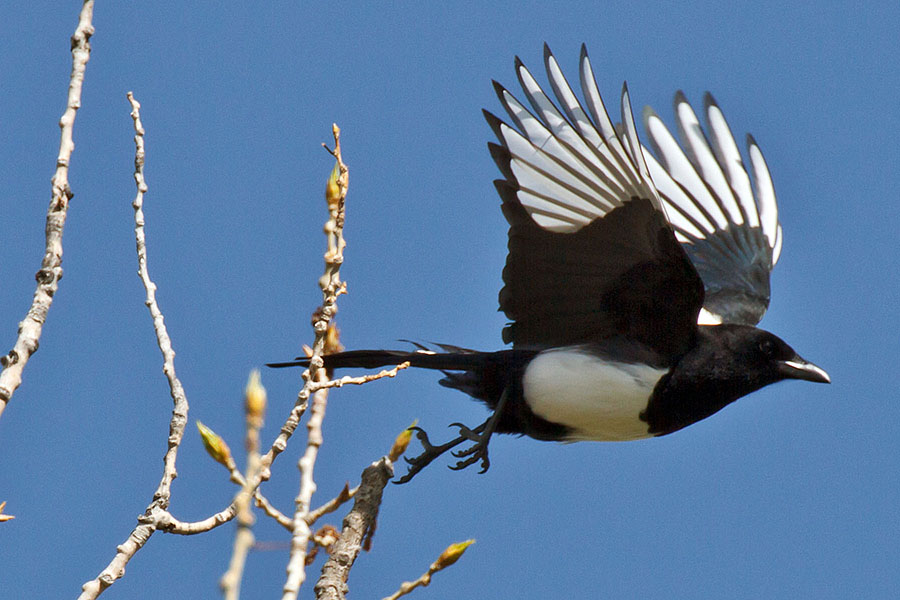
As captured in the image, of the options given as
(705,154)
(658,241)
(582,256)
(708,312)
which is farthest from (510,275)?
(705,154)

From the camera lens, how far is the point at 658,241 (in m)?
4.21

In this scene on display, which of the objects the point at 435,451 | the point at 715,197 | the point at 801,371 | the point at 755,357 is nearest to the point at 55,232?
the point at 435,451

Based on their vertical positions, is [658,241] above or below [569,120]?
below

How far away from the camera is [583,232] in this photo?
4.31 m

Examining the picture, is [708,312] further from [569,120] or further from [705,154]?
[569,120]

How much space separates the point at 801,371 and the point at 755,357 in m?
0.30

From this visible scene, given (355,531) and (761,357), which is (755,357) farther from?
(355,531)

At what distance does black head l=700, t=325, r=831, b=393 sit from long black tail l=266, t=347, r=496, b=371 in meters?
0.97

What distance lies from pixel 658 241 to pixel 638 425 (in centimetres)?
89

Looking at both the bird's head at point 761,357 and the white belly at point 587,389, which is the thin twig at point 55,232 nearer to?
the white belly at point 587,389

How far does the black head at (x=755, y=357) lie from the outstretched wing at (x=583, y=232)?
166 mm

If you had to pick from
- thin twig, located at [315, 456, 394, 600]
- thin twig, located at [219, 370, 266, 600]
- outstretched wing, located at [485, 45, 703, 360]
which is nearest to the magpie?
outstretched wing, located at [485, 45, 703, 360]

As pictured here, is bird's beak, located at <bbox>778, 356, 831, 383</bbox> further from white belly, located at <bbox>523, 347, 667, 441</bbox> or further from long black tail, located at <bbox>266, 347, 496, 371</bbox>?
long black tail, located at <bbox>266, 347, 496, 371</bbox>

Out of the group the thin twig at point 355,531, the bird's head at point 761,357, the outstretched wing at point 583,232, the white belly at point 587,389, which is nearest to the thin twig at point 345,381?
the thin twig at point 355,531
